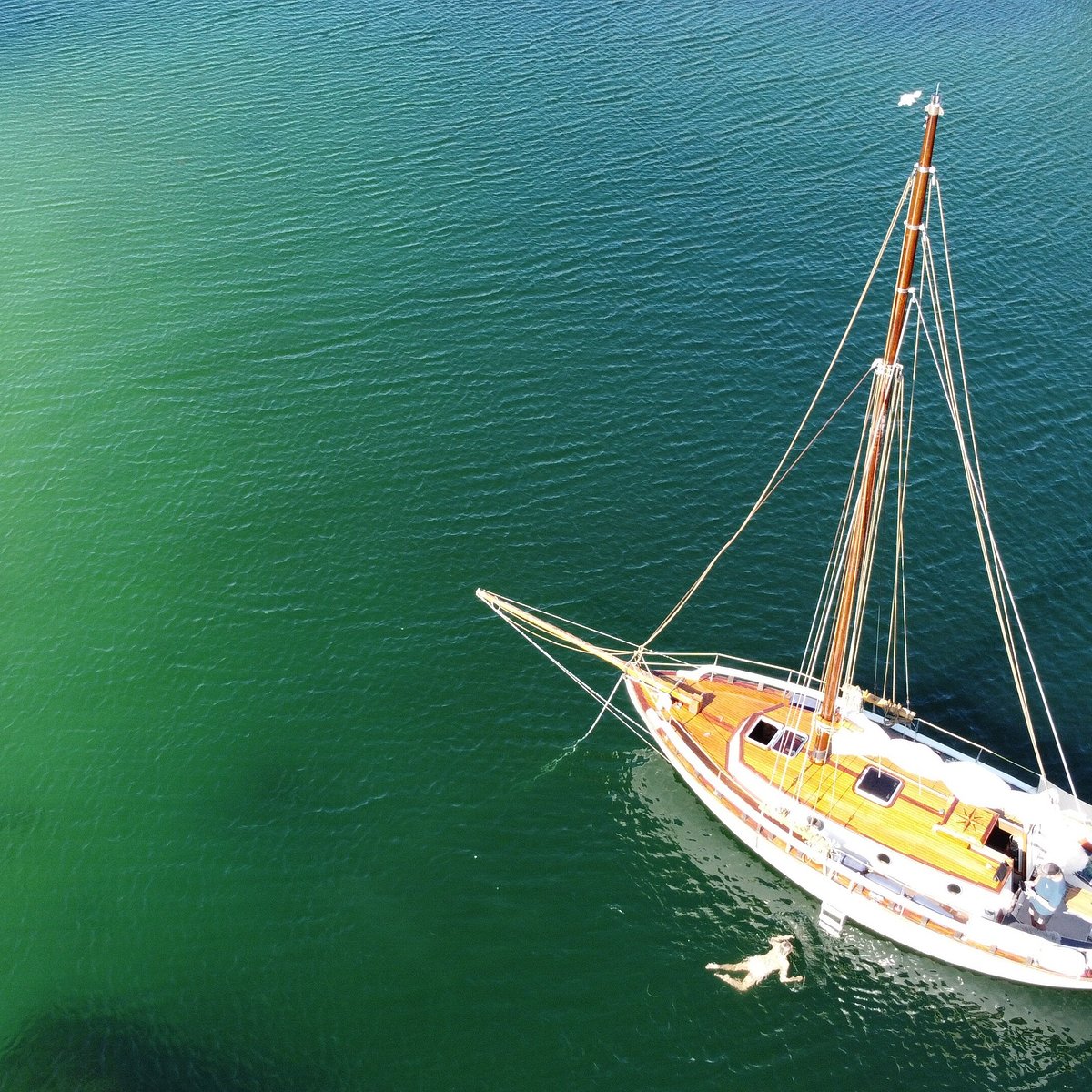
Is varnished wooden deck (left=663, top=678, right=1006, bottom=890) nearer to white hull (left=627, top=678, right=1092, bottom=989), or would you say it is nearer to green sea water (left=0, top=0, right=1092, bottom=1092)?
white hull (left=627, top=678, right=1092, bottom=989)

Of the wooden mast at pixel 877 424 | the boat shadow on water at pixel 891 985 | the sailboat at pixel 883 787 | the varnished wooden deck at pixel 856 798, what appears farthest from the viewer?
the varnished wooden deck at pixel 856 798

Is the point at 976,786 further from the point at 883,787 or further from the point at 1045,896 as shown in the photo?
the point at 1045,896

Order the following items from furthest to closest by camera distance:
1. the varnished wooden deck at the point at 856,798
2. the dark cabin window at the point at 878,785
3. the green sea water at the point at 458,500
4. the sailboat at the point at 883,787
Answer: the dark cabin window at the point at 878,785
the varnished wooden deck at the point at 856,798
the green sea water at the point at 458,500
the sailboat at the point at 883,787

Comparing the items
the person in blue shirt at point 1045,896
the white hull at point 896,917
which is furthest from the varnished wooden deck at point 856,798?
the white hull at point 896,917

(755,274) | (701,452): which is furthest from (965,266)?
(701,452)

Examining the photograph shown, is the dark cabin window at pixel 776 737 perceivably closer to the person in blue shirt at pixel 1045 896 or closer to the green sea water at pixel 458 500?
the green sea water at pixel 458 500

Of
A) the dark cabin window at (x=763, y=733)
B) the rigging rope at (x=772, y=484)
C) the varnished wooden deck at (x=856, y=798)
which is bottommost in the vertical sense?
the varnished wooden deck at (x=856, y=798)
